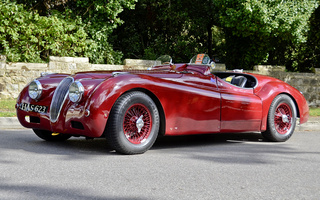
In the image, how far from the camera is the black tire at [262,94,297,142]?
7032 millimetres

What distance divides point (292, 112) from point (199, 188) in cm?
384

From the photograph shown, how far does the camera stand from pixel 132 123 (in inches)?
214

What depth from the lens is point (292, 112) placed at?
7324mm

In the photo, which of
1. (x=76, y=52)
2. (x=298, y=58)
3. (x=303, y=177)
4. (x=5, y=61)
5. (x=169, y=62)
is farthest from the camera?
(x=298, y=58)

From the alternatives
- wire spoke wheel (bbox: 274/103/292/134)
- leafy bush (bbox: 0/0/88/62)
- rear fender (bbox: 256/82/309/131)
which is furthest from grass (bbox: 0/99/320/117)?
wire spoke wheel (bbox: 274/103/292/134)

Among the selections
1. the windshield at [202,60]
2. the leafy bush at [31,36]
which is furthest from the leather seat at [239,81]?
the leafy bush at [31,36]

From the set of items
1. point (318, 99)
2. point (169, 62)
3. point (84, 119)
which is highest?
point (169, 62)

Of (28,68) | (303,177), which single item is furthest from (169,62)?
(28,68)

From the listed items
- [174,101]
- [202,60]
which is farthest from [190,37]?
[174,101]

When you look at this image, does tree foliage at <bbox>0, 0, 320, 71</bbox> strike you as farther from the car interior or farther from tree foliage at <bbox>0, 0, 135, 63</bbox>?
the car interior

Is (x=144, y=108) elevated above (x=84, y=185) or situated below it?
above

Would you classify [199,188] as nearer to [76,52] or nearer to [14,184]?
[14,184]

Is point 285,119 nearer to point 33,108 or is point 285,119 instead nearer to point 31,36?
point 33,108

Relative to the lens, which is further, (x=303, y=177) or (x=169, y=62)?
(x=169, y=62)
